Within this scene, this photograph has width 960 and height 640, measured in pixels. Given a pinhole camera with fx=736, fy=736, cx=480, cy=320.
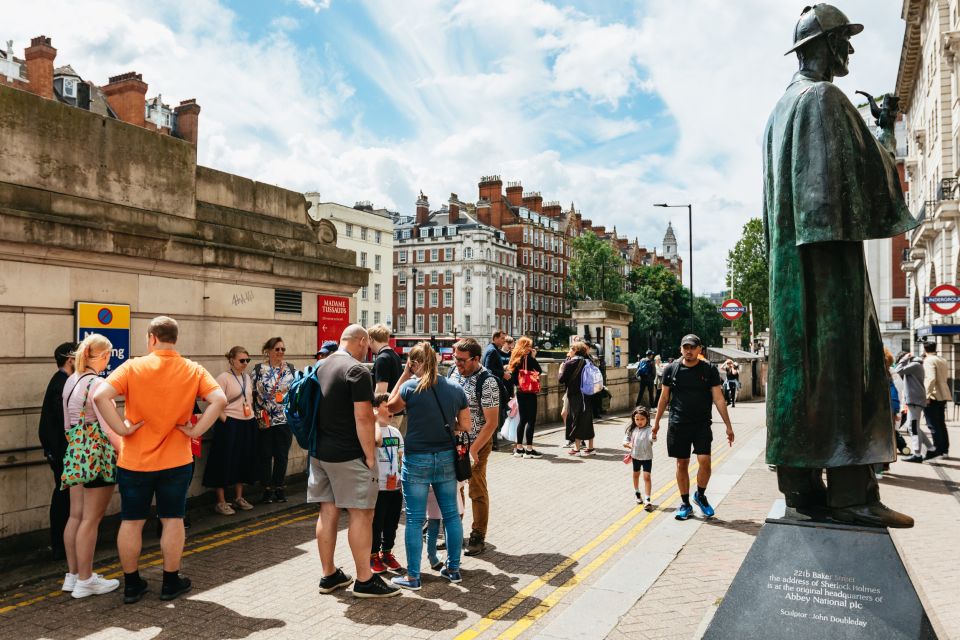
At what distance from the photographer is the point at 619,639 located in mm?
4785

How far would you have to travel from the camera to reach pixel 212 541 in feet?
24.4

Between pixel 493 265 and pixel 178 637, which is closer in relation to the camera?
pixel 178 637

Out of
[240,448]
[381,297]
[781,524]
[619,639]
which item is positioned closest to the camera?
[781,524]

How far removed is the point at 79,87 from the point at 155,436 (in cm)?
4600

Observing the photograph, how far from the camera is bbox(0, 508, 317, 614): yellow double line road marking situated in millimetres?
5768

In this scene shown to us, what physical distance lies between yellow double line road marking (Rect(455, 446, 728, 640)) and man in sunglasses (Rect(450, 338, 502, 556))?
2.87ft

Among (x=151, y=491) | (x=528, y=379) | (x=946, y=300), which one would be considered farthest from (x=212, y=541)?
(x=946, y=300)

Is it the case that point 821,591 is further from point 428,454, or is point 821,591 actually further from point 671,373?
point 671,373

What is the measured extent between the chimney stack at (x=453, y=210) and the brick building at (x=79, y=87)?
36872 mm

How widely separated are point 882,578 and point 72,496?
5.78 meters

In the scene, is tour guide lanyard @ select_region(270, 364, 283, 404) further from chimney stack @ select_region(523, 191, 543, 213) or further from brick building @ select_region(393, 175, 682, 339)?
chimney stack @ select_region(523, 191, 543, 213)

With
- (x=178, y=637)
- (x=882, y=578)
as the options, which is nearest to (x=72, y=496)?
(x=178, y=637)

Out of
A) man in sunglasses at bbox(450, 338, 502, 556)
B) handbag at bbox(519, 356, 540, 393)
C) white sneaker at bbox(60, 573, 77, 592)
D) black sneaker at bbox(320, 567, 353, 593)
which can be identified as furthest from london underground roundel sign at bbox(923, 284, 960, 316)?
white sneaker at bbox(60, 573, 77, 592)

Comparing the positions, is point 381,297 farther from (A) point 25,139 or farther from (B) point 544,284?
(A) point 25,139
